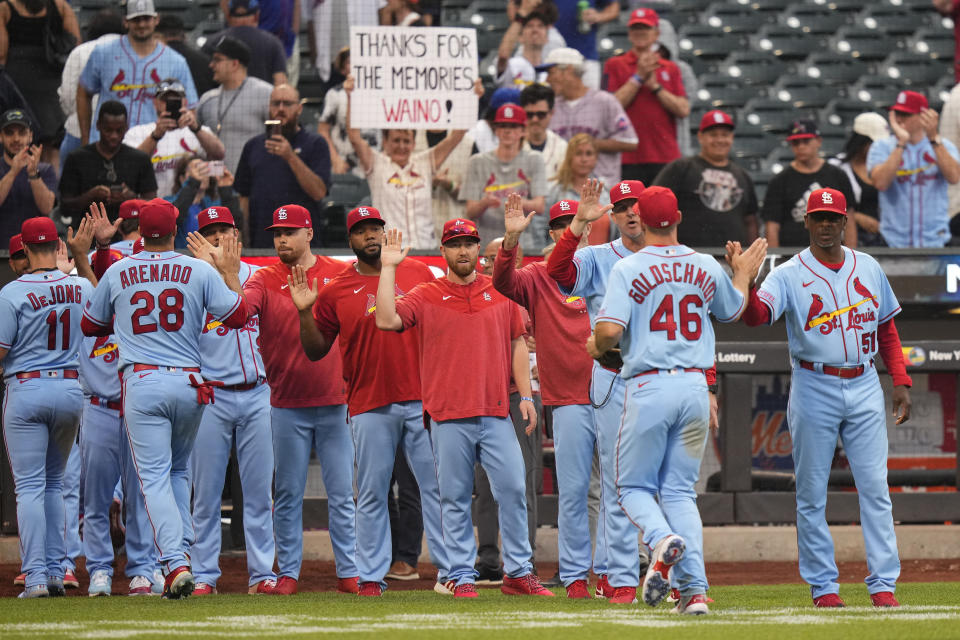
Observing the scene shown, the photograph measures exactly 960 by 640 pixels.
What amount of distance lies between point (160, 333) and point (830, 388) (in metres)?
3.29

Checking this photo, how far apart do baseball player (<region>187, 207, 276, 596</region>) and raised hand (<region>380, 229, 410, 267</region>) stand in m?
1.10

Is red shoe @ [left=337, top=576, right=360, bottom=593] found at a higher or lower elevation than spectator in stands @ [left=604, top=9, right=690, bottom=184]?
lower

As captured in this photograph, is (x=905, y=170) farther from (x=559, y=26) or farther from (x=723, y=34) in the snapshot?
(x=723, y=34)

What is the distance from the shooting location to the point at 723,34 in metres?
17.0

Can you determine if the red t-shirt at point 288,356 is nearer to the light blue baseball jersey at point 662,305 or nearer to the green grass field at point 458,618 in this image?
the green grass field at point 458,618

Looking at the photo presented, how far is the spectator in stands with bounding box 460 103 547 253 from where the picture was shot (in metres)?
10.9

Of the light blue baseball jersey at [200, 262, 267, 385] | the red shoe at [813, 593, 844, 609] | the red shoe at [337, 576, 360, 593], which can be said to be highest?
the light blue baseball jersey at [200, 262, 267, 385]

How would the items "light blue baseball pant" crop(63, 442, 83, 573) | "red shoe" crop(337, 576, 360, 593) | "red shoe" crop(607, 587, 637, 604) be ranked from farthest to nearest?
"light blue baseball pant" crop(63, 442, 83, 573), "red shoe" crop(337, 576, 360, 593), "red shoe" crop(607, 587, 637, 604)

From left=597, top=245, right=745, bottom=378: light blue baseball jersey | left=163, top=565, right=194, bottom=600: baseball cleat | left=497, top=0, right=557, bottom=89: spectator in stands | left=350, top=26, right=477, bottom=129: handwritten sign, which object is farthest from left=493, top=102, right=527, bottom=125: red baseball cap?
left=163, top=565, right=194, bottom=600: baseball cleat

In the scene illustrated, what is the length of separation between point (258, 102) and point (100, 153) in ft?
4.84

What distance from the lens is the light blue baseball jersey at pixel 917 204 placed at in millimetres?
11758

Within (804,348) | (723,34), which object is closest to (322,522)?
(804,348)

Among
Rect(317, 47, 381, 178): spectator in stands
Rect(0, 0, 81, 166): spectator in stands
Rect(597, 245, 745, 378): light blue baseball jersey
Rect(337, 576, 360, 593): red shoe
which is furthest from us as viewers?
Rect(317, 47, 381, 178): spectator in stands

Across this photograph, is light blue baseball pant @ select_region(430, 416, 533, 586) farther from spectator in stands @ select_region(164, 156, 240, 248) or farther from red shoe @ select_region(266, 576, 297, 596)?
spectator in stands @ select_region(164, 156, 240, 248)
